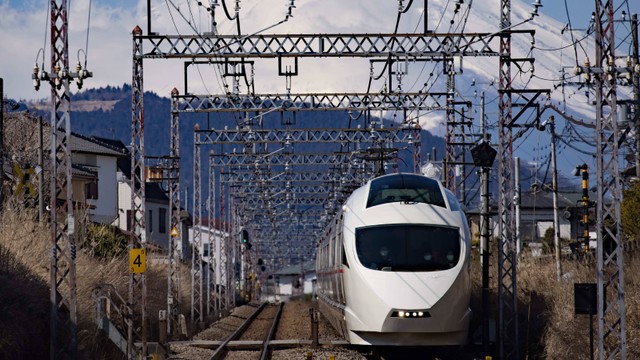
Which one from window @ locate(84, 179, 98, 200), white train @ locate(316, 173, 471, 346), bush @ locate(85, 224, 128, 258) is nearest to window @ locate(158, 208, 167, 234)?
window @ locate(84, 179, 98, 200)

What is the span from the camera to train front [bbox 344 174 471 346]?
70.8 ft

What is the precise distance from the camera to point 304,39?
30781 mm

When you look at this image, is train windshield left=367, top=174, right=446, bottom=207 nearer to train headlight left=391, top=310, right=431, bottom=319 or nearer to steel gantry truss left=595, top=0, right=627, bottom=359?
train headlight left=391, top=310, right=431, bottom=319

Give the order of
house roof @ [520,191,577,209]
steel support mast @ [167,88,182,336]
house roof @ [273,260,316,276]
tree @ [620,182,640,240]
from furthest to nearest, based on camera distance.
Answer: house roof @ [273,260,316,276], house roof @ [520,191,577,209], tree @ [620,182,640,240], steel support mast @ [167,88,182,336]

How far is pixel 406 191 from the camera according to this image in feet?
77.8

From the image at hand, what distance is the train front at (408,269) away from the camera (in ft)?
70.8

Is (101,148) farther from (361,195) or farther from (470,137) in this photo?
(361,195)

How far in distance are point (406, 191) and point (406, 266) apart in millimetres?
2184

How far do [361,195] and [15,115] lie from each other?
93.7ft

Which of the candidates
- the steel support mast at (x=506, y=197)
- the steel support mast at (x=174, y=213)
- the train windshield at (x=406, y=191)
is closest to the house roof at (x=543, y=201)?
the steel support mast at (x=174, y=213)

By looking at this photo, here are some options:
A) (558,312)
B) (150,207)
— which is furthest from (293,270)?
(558,312)

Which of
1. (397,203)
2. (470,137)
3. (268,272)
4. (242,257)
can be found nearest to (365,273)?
(397,203)

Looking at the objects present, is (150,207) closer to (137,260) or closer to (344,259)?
(137,260)

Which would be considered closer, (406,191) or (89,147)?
(406,191)
